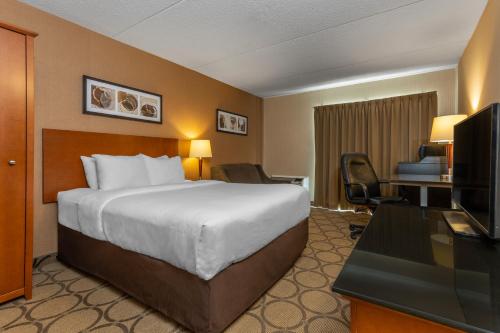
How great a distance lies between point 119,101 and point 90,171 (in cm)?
94

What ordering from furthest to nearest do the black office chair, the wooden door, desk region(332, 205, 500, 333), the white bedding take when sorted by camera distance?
the black office chair, the wooden door, the white bedding, desk region(332, 205, 500, 333)

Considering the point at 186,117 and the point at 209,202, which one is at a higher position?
the point at 186,117

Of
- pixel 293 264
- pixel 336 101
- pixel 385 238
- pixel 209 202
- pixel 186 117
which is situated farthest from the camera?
pixel 336 101

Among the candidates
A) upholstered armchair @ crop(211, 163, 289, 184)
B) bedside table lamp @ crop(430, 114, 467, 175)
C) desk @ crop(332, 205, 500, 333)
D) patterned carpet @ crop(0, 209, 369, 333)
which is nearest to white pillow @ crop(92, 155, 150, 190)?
patterned carpet @ crop(0, 209, 369, 333)

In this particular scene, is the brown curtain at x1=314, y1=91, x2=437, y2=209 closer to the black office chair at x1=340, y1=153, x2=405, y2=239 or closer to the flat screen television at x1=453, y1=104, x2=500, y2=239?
the black office chair at x1=340, y1=153, x2=405, y2=239

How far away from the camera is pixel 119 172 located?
97.7 inches

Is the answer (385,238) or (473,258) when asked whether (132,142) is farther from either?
(473,258)

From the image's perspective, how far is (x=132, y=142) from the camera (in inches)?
119

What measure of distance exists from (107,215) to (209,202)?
0.74m

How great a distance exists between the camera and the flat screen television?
2.86 ft

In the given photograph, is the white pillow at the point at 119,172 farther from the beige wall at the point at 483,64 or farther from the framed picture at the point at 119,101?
the beige wall at the point at 483,64

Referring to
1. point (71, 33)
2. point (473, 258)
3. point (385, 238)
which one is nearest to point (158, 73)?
point (71, 33)

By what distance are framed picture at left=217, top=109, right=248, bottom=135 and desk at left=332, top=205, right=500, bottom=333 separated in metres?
3.80

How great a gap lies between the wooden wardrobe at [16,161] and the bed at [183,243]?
37 cm
